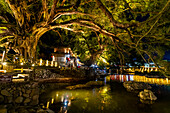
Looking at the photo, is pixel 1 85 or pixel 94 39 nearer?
pixel 1 85

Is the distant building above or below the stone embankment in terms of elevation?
above

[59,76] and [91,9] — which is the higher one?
[91,9]

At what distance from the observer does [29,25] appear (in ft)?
36.9

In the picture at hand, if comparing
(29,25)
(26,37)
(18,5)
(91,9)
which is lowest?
(26,37)

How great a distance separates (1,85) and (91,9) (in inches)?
391

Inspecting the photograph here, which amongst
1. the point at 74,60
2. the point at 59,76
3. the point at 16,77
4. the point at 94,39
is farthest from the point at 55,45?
the point at 16,77

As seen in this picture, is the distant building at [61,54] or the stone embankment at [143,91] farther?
the distant building at [61,54]

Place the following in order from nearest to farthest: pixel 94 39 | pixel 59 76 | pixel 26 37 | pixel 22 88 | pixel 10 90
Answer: pixel 10 90, pixel 22 88, pixel 26 37, pixel 59 76, pixel 94 39

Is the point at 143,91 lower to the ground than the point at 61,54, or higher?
lower

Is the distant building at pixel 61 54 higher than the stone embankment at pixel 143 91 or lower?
higher

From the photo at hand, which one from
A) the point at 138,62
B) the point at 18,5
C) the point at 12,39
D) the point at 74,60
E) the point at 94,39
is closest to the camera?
the point at 18,5

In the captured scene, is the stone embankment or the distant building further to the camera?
the distant building

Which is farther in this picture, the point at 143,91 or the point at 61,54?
the point at 61,54

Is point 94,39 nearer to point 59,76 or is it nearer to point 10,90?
point 59,76
